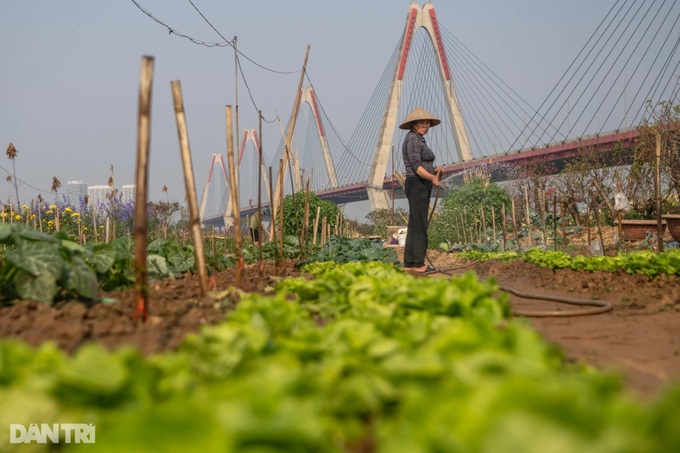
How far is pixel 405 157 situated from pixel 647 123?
9756 mm

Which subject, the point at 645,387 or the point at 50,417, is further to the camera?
the point at 645,387

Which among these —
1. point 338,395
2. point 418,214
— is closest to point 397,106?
point 418,214

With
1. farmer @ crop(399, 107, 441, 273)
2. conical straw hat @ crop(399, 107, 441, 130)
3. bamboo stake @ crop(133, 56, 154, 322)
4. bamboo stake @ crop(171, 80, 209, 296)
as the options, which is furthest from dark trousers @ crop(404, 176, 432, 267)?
bamboo stake @ crop(133, 56, 154, 322)

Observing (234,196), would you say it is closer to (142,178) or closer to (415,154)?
(142,178)

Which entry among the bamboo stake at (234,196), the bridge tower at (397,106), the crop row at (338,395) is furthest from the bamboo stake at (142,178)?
the bridge tower at (397,106)

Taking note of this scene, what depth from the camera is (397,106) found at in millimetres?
35844

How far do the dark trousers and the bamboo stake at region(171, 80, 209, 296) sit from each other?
4.01 m

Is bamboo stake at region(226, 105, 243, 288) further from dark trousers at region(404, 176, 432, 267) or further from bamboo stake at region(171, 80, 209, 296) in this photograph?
dark trousers at region(404, 176, 432, 267)

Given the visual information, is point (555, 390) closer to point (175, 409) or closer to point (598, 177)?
point (175, 409)

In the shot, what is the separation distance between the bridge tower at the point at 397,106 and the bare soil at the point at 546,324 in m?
28.2

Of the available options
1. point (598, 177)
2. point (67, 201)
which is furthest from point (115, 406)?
point (598, 177)

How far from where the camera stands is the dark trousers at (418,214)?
7.41 meters

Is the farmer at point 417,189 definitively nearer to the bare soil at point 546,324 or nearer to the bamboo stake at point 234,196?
the bare soil at point 546,324

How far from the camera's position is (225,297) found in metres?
3.52
